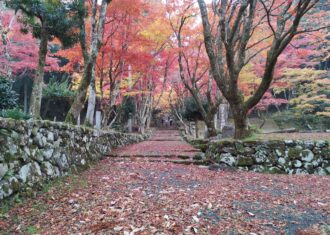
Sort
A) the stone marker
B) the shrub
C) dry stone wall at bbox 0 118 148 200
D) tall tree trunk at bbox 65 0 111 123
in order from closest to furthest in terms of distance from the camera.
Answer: dry stone wall at bbox 0 118 148 200
tall tree trunk at bbox 65 0 111 123
the stone marker
the shrub

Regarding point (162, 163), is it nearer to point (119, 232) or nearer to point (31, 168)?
point (31, 168)

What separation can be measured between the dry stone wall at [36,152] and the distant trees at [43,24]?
4.35 ft

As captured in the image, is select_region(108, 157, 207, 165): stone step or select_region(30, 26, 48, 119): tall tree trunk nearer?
select_region(30, 26, 48, 119): tall tree trunk

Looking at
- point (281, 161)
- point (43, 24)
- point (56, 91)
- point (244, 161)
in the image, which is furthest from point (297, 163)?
point (56, 91)

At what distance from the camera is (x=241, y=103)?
6.73 metres

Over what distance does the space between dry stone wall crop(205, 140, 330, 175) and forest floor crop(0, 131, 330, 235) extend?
1.05m

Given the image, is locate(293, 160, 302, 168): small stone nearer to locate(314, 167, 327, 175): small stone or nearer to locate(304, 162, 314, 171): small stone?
locate(304, 162, 314, 171): small stone

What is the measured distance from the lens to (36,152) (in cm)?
397

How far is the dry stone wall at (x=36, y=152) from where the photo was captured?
3258mm

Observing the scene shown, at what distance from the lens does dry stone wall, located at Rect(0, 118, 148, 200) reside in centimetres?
326

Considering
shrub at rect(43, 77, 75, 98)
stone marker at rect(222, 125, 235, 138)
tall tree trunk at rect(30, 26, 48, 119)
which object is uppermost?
shrub at rect(43, 77, 75, 98)

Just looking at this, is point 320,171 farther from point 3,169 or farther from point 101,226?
point 3,169

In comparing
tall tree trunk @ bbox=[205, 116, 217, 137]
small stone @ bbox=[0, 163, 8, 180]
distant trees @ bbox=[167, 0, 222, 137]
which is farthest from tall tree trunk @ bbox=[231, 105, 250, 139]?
small stone @ bbox=[0, 163, 8, 180]

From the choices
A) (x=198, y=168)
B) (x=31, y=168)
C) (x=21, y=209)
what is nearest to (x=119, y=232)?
(x=21, y=209)
